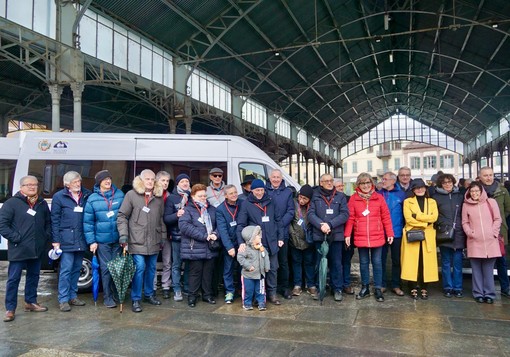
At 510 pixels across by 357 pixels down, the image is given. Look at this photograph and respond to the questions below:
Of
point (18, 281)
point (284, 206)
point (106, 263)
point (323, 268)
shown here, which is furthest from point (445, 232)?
point (18, 281)

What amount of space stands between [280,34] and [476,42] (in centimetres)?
1109

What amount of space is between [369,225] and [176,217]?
→ 2.61 m

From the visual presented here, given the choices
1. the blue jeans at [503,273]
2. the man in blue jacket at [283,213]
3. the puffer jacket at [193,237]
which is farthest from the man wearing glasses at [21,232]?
the blue jeans at [503,273]

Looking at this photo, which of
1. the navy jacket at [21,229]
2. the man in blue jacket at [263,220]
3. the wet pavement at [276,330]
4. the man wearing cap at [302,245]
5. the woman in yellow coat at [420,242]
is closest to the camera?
the wet pavement at [276,330]

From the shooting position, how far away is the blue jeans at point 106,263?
5.35 metres

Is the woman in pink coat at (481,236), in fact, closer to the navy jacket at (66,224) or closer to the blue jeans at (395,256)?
the blue jeans at (395,256)

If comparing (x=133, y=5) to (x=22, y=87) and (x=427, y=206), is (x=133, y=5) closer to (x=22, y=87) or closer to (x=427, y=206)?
(x=22, y=87)

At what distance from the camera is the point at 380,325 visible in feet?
15.0

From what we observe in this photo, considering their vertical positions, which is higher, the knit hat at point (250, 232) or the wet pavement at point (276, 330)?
the knit hat at point (250, 232)

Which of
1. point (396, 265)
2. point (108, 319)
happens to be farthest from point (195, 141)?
point (396, 265)

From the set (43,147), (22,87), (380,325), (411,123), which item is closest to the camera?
(380,325)

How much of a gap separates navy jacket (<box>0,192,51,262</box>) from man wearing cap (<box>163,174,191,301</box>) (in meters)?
1.56

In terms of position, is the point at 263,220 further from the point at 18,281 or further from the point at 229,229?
the point at 18,281

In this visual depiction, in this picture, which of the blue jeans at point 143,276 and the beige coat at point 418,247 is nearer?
the blue jeans at point 143,276
